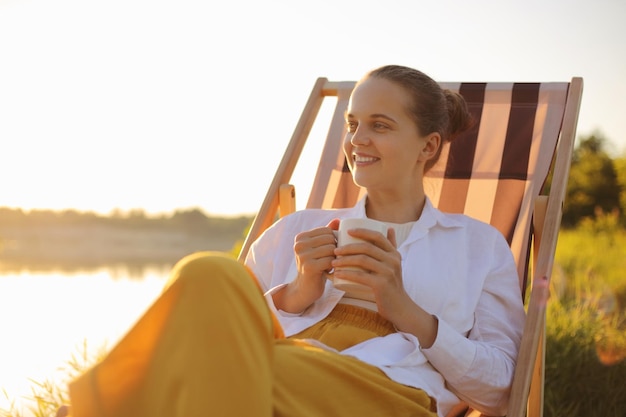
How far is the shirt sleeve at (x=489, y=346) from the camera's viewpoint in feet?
7.46

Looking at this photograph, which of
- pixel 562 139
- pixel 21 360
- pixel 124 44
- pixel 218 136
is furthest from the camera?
pixel 124 44

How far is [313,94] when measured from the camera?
378cm

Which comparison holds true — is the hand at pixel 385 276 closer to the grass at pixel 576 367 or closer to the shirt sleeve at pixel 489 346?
the shirt sleeve at pixel 489 346

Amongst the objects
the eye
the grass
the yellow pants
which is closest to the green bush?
the grass

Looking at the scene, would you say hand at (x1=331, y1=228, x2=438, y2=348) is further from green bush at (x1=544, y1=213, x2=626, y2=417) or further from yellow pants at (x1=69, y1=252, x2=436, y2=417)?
green bush at (x1=544, y1=213, x2=626, y2=417)

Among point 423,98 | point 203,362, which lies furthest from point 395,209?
point 203,362

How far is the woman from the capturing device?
5.37ft

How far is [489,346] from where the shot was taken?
241 centimetres

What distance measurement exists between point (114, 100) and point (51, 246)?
7540 mm

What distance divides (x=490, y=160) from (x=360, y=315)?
138cm

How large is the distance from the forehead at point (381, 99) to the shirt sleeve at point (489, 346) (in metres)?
0.59

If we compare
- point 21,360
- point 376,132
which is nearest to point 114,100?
point 21,360

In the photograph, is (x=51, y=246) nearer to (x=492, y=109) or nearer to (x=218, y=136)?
(x=218, y=136)

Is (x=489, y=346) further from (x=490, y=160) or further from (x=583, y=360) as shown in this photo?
(x=583, y=360)
